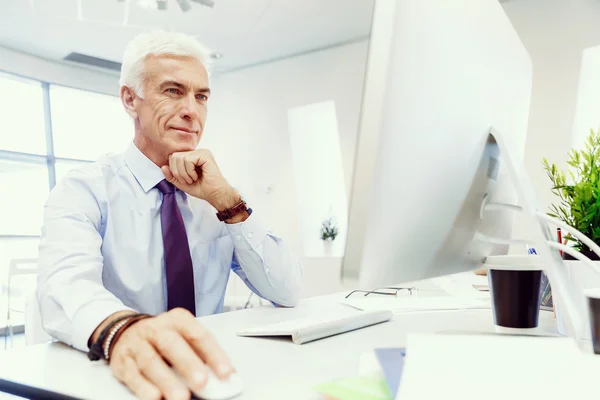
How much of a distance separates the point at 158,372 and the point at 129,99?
1.22 meters

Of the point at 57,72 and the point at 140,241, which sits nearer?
the point at 140,241

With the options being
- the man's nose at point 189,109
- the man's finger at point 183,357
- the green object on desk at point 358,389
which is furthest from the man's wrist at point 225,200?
the green object on desk at point 358,389

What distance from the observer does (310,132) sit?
17.6 ft

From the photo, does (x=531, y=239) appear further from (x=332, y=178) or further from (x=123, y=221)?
(x=332, y=178)

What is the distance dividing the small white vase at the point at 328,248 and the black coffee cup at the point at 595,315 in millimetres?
4535

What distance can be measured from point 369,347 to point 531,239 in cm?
30

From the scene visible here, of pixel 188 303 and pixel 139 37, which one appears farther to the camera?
pixel 139 37

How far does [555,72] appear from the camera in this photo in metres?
3.87

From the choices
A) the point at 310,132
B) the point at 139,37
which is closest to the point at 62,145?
the point at 310,132

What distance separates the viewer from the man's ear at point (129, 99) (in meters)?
1.54

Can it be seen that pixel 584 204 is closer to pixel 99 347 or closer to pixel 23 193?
pixel 99 347

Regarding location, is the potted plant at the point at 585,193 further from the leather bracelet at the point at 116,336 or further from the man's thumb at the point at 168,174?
the man's thumb at the point at 168,174

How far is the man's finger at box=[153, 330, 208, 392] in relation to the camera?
51 centimetres

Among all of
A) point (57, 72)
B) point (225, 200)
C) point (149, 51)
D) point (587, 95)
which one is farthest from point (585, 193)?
point (57, 72)
